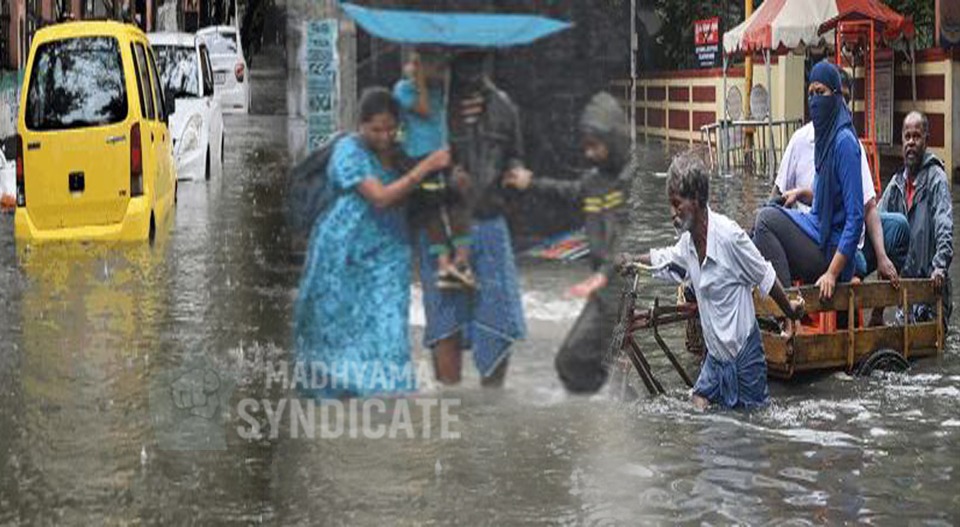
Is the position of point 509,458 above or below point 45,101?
below

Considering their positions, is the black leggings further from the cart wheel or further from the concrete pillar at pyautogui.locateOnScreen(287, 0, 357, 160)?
the concrete pillar at pyautogui.locateOnScreen(287, 0, 357, 160)

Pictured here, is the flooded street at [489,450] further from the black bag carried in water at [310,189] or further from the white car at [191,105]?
the white car at [191,105]

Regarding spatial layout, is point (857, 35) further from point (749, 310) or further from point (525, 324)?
point (525, 324)

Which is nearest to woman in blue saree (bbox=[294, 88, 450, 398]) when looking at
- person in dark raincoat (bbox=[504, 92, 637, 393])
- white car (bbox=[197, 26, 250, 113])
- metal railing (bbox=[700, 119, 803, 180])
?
person in dark raincoat (bbox=[504, 92, 637, 393])

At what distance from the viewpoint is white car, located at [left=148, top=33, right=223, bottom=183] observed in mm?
21484

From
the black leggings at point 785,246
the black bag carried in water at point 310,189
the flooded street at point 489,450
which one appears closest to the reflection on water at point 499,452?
the flooded street at point 489,450

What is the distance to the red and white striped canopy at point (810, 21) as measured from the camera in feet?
70.2

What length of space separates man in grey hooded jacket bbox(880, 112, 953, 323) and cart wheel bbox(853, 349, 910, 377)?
584 millimetres

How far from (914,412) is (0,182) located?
12.9m

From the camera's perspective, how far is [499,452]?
749 cm

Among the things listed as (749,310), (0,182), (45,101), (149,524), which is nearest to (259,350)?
(749,310)

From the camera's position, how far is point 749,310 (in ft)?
27.5

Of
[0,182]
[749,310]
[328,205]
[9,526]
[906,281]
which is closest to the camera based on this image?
[328,205]

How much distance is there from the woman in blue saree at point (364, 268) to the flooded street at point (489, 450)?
107 millimetres
